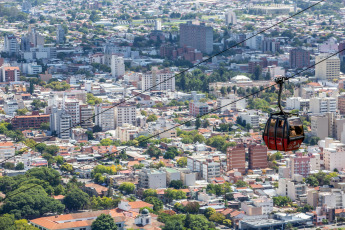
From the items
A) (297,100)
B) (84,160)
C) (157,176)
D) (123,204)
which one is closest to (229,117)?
(297,100)

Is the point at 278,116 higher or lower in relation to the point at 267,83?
higher

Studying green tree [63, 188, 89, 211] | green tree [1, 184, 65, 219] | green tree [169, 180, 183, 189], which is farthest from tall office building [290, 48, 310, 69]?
green tree [1, 184, 65, 219]

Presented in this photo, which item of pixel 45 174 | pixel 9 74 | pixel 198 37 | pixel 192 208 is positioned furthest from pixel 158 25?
pixel 192 208

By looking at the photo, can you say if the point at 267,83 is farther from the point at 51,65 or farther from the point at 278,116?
the point at 278,116

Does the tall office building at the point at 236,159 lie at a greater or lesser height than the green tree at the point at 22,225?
greater

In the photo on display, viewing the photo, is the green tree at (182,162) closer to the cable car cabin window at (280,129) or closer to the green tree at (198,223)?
the green tree at (198,223)

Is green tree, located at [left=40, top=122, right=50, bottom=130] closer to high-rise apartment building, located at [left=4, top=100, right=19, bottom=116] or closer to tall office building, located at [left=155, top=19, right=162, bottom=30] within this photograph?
high-rise apartment building, located at [left=4, top=100, right=19, bottom=116]

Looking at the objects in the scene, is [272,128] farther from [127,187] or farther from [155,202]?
[127,187]

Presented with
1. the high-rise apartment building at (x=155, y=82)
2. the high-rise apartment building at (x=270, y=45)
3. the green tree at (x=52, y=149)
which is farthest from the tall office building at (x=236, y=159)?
the high-rise apartment building at (x=270, y=45)
